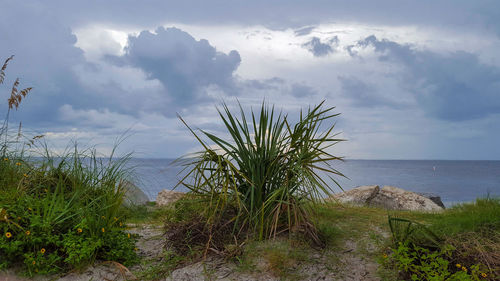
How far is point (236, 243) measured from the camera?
4.88 m

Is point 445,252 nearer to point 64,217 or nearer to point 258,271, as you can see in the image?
point 258,271

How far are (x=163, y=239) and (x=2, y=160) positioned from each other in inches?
111

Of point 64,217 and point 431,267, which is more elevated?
point 64,217

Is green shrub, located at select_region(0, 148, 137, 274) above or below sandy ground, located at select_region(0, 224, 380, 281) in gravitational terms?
above

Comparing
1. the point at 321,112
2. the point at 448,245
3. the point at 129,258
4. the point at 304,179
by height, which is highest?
the point at 321,112

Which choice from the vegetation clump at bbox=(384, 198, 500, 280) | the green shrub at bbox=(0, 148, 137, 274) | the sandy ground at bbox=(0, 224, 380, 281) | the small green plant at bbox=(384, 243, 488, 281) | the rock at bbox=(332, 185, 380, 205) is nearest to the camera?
the small green plant at bbox=(384, 243, 488, 281)

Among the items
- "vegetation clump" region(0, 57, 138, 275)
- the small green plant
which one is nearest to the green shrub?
"vegetation clump" region(0, 57, 138, 275)

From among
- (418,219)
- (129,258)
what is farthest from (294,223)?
(418,219)

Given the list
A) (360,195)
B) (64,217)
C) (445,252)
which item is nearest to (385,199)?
(360,195)

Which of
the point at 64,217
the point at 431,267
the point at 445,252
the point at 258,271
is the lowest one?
the point at 258,271

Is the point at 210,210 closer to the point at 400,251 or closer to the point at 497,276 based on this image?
the point at 400,251

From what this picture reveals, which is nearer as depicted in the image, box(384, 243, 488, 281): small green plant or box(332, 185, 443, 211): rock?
box(384, 243, 488, 281): small green plant

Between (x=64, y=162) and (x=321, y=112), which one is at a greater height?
(x=321, y=112)

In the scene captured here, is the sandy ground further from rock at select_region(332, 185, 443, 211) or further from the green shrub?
rock at select_region(332, 185, 443, 211)
